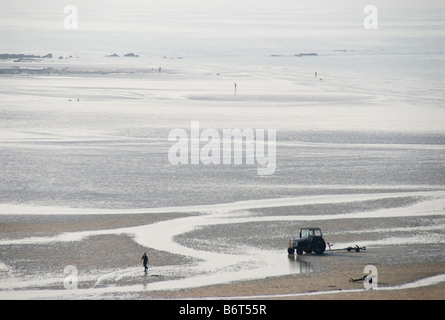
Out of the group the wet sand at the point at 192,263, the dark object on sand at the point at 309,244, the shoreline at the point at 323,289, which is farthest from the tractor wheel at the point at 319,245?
the shoreline at the point at 323,289

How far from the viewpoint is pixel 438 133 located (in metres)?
86.8

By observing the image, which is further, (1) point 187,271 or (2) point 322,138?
(2) point 322,138

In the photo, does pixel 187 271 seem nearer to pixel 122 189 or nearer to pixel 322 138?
Result: pixel 122 189

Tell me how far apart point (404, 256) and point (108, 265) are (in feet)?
45.9

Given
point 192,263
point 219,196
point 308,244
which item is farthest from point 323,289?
point 219,196

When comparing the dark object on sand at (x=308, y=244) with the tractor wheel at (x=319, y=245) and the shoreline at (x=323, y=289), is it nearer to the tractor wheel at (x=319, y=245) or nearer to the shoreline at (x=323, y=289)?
the tractor wheel at (x=319, y=245)

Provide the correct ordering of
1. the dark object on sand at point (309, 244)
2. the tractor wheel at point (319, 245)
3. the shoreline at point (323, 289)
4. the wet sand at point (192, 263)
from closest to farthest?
the shoreline at point (323, 289) < the wet sand at point (192, 263) < the dark object on sand at point (309, 244) < the tractor wheel at point (319, 245)

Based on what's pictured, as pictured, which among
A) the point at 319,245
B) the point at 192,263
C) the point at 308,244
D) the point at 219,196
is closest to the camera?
the point at 192,263

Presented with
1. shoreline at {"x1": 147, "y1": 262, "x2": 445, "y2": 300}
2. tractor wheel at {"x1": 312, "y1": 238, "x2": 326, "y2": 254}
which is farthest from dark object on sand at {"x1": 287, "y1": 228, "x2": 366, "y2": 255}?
shoreline at {"x1": 147, "y1": 262, "x2": 445, "y2": 300}

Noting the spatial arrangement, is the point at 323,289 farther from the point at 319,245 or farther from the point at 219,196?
the point at 219,196
